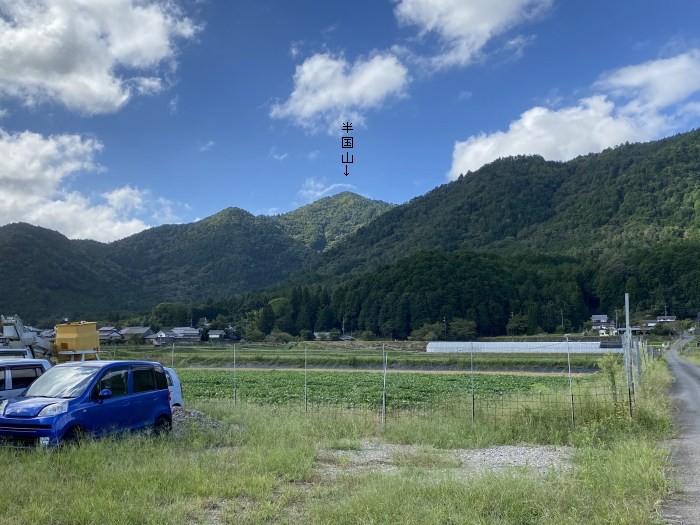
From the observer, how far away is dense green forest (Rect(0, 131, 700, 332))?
97.8m

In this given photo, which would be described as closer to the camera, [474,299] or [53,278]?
[53,278]

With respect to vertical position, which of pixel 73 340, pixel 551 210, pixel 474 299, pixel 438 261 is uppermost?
pixel 551 210

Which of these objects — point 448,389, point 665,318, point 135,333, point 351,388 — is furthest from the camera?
point 665,318

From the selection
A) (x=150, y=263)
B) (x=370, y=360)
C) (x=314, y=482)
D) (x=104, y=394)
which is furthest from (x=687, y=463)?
(x=150, y=263)

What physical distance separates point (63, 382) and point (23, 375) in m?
2.18

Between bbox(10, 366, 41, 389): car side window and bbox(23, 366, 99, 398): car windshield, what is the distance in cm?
149

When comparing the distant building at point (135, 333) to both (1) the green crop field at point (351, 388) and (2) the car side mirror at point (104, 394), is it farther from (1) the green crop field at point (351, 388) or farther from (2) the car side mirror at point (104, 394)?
(2) the car side mirror at point (104, 394)

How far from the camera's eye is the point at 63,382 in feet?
32.1

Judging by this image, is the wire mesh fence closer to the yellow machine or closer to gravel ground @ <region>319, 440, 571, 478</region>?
gravel ground @ <region>319, 440, 571, 478</region>

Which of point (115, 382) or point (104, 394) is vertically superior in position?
point (115, 382)

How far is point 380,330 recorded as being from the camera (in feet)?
340

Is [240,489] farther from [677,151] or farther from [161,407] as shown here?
[677,151]

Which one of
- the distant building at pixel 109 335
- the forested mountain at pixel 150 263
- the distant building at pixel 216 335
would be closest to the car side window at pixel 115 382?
the distant building at pixel 109 335

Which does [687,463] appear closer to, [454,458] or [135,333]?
[454,458]
